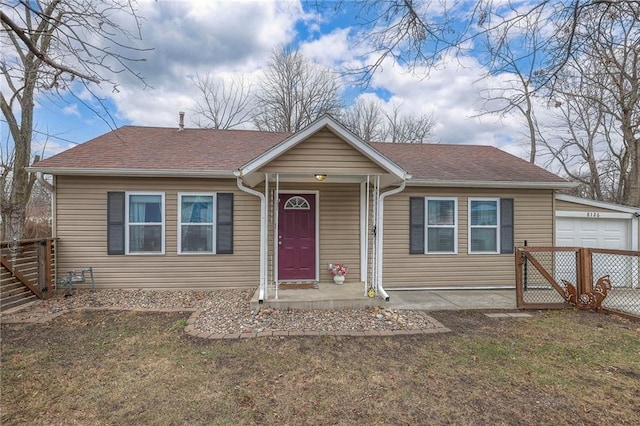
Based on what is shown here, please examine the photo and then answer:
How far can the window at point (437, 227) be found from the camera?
7.27 metres

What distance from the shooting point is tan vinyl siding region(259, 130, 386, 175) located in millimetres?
5238

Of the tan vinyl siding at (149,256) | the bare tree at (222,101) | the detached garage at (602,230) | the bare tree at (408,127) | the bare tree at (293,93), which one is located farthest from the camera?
the bare tree at (408,127)

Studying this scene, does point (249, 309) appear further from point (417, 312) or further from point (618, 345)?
point (618, 345)

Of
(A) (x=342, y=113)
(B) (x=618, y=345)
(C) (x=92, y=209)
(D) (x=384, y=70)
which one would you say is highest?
(A) (x=342, y=113)

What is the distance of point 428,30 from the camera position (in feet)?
13.1

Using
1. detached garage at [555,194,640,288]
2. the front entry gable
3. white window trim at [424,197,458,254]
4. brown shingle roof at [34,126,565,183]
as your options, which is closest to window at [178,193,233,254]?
brown shingle roof at [34,126,565,183]

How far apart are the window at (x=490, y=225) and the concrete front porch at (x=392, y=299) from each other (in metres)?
1.03

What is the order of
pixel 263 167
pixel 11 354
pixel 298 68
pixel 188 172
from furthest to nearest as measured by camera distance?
pixel 298 68
pixel 188 172
pixel 263 167
pixel 11 354

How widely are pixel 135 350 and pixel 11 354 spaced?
4.65 feet

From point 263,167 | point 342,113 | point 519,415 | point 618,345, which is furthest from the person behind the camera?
point 342,113

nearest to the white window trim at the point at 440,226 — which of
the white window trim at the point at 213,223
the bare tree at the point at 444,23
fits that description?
the bare tree at the point at 444,23

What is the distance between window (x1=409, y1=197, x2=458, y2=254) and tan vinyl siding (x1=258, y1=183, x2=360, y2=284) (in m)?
1.44

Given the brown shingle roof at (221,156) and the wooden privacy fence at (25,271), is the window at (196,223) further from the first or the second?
the wooden privacy fence at (25,271)

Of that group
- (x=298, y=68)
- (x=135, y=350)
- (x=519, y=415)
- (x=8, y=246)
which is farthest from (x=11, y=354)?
(x=298, y=68)
